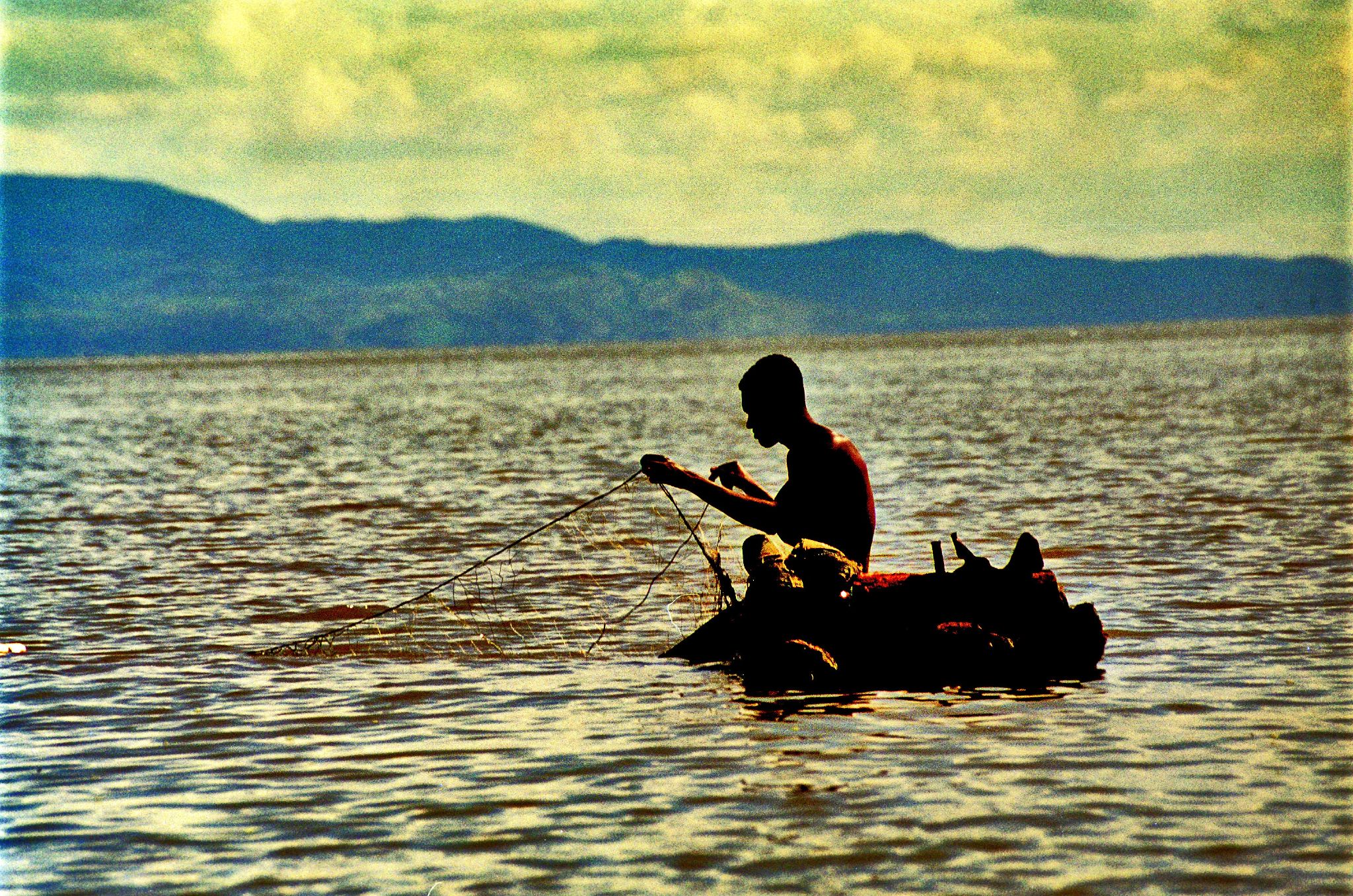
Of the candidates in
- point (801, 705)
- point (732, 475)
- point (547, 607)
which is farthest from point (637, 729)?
point (547, 607)

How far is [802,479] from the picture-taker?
1028cm

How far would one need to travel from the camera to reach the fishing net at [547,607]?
11.8 m

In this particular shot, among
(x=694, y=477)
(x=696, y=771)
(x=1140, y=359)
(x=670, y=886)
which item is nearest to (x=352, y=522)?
(x=694, y=477)

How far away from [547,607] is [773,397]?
4.02 metres

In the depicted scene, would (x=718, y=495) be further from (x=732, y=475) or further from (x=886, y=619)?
(x=886, y=619)

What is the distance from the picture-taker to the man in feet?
33.5

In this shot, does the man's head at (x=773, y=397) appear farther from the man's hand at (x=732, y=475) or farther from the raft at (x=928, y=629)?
the raft at (x=928, y=629)

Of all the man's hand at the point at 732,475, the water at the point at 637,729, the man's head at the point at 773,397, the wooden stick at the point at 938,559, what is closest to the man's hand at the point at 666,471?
the man's hand at the point at 732,475

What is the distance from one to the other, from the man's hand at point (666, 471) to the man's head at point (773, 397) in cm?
56

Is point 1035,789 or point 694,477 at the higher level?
point 694,477

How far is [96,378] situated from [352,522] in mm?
127407

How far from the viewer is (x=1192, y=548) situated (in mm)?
15625

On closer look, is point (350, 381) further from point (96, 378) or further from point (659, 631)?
point (659, 631)

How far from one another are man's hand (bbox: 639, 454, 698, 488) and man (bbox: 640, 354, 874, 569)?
0.76 ft
